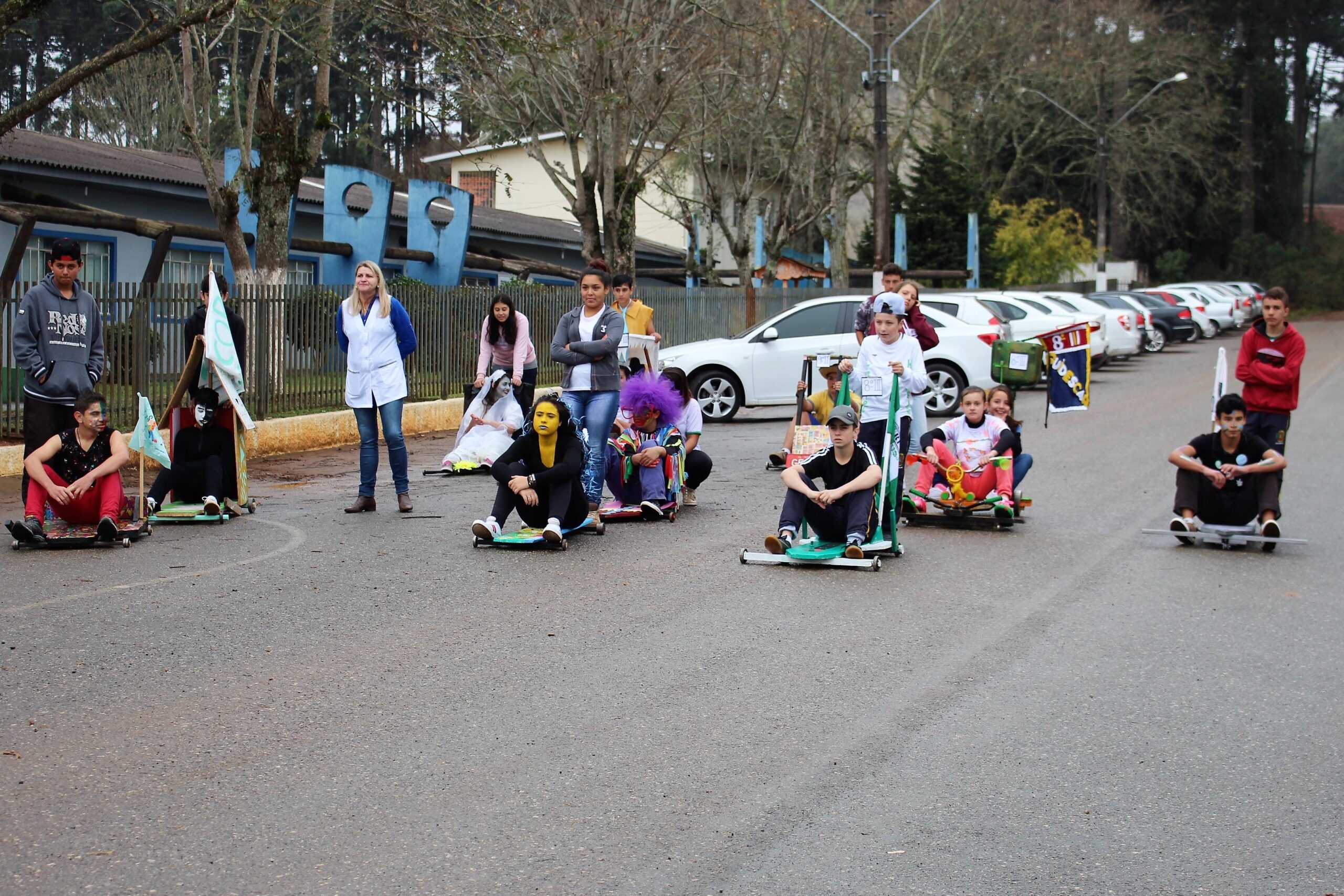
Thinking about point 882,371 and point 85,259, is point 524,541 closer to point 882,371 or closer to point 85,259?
point 882,371

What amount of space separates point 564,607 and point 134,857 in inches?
148

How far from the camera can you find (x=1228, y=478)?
1024 centimetres

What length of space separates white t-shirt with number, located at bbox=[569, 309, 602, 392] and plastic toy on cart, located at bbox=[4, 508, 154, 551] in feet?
10.7

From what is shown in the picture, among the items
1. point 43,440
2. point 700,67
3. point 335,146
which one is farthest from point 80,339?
point 335,146

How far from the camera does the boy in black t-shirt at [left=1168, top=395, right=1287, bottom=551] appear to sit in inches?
400

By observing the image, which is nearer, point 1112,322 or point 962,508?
point 962,508

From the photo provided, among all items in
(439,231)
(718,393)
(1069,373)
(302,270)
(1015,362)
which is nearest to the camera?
(1069,373)

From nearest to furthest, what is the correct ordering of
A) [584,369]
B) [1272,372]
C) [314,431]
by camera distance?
[1272,372] < [584,369] < [314,431]

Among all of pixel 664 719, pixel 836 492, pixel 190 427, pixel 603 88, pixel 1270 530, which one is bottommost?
pixel 664 719

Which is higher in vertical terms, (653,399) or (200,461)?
(653,399)

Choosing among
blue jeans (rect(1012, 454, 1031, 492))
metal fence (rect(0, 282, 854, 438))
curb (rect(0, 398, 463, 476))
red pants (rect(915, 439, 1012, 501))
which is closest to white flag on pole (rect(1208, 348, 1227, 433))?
blue jeans (rect(1012, 454, 1031, 492))

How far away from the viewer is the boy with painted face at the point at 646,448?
11320 mm

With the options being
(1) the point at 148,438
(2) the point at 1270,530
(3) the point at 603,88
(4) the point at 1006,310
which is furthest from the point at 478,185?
(2) the point at 1270,530

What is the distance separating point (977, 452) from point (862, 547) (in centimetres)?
220
